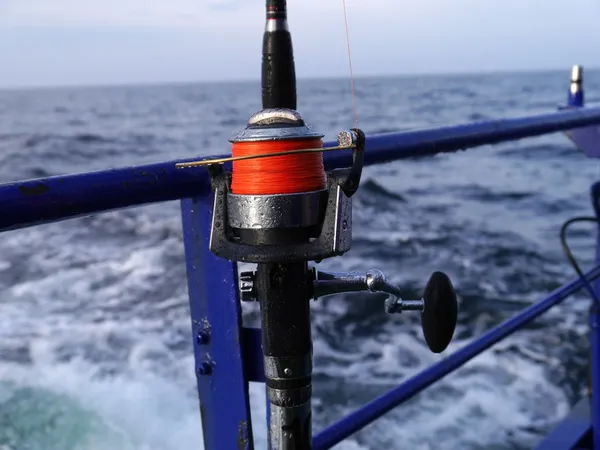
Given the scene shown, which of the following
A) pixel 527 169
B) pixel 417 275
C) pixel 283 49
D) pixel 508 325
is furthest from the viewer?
pixel 527 169

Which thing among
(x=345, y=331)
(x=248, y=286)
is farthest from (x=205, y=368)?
(x=345, y=331)

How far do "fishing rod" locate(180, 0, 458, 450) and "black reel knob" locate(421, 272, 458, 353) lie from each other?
57 mm

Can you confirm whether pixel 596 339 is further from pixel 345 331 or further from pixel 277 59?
pixel 345 331

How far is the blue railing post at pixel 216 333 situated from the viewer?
2.85ft

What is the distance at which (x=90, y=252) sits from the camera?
6789 millimetres

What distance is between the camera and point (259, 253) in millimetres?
640

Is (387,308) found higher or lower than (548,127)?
lower

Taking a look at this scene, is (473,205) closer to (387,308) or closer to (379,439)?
(379,439)

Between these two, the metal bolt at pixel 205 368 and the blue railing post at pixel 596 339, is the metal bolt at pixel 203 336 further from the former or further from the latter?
the blue railing post at pixel 596 339

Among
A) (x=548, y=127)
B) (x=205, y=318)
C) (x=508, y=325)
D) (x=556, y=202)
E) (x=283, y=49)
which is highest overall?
(x=283, y=49)

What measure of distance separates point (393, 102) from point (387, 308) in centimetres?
3193

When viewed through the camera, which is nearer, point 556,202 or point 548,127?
point 548,127

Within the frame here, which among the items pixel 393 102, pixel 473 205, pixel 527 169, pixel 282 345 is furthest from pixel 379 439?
pixel 393 102

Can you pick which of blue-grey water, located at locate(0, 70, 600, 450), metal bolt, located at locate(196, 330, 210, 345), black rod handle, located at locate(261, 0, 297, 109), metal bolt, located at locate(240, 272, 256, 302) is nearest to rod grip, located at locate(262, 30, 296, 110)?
black rod handle, located at locate(261, 0, 297, 109)
